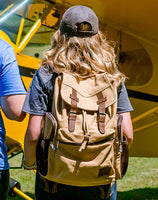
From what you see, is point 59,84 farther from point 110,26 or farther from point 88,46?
point 110,26

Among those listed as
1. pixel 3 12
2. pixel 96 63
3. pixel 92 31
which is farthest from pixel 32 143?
pixel 3 12

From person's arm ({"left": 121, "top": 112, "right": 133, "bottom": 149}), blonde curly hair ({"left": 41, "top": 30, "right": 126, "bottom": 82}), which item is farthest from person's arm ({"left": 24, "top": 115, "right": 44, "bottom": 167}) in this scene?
person's arm ({"left": 121, "top": 112, "right": 133, "bottom": 149})

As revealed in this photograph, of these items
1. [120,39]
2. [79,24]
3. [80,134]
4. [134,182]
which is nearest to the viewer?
[80,134]

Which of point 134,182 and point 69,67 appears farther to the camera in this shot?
point 134,182

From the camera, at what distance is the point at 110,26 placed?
4.22 meters

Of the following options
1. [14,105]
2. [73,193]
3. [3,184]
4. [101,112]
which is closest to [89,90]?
[101,112]

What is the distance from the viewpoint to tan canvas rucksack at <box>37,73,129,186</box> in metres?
1.30

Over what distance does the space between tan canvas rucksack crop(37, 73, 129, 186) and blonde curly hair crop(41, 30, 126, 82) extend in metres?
0.04

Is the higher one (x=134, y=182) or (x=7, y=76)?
(x=7, y=76)

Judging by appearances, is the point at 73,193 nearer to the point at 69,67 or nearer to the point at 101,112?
the point at 101,112

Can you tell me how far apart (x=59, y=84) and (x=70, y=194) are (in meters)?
0.47

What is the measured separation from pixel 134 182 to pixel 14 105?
4.70 metres

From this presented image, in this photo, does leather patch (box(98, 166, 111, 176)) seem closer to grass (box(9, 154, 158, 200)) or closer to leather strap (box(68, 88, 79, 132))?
leather strap (box(68, 88, 79, 132))

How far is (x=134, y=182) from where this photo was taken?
223 inches
